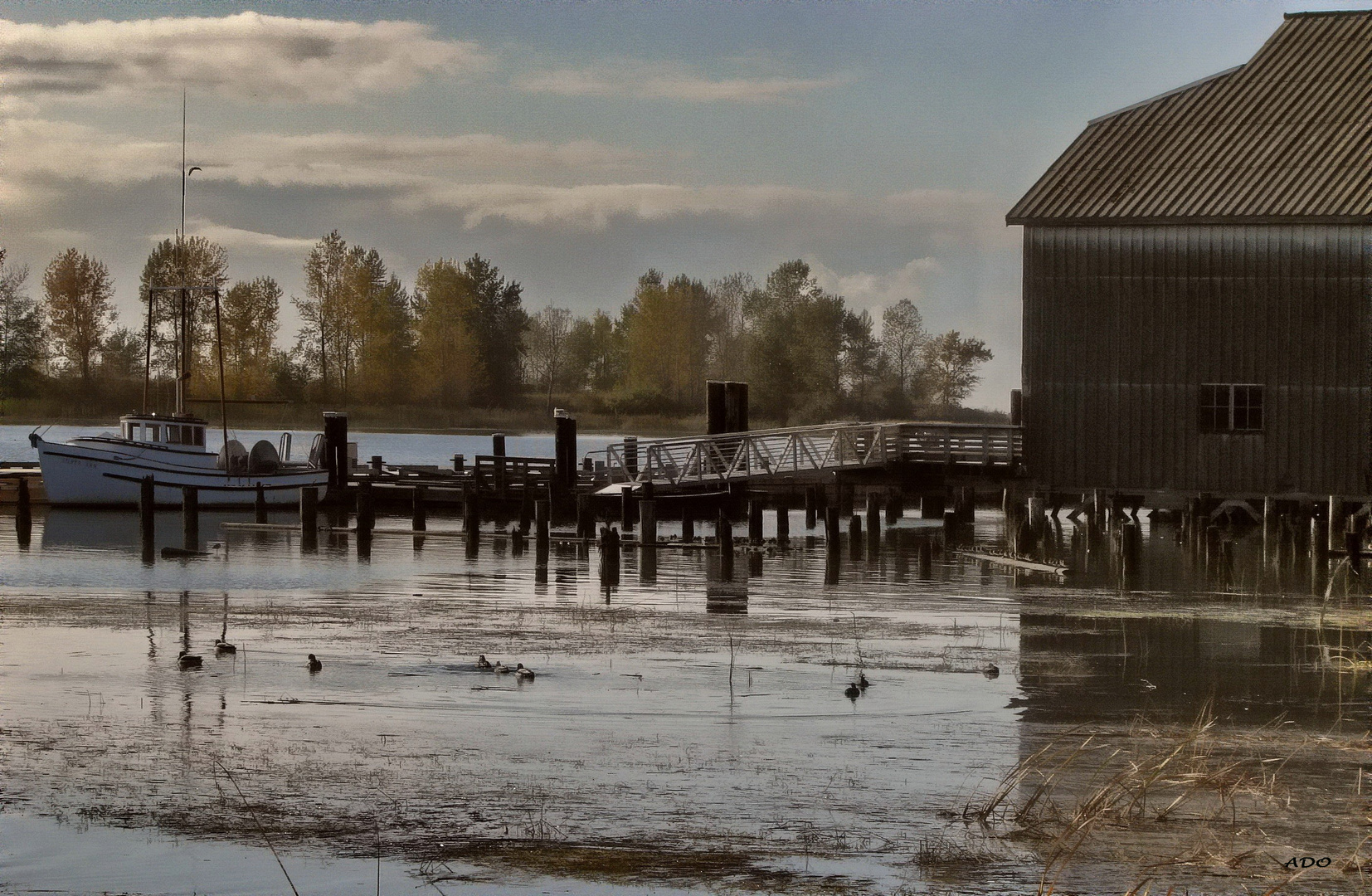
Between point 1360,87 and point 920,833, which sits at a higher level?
point 1360,87

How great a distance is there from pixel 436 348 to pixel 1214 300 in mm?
81497

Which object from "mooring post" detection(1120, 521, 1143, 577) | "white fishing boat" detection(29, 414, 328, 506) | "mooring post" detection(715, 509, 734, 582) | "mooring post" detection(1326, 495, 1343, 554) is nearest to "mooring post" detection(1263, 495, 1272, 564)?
"mooring post" detection(1326, 495, 1343, 554)

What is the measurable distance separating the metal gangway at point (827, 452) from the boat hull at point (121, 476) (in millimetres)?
12769

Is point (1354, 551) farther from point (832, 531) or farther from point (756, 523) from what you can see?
point (756, 523)

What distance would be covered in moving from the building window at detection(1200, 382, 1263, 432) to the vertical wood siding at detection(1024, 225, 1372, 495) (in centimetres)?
16

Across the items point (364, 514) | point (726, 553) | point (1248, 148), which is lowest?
point (726, 553)

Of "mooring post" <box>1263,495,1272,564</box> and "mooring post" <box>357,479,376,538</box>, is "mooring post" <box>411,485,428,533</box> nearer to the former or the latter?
"mooring post" <box>357,479,376,538</box>

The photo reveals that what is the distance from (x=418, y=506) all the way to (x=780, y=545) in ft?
30.2

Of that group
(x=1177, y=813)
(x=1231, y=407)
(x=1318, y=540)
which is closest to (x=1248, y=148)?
(x=1231, y=407)

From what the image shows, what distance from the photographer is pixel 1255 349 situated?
36625 mm

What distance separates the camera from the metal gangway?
40.1 metres

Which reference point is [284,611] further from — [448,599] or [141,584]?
[141,584]

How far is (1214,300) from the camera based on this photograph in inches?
1451

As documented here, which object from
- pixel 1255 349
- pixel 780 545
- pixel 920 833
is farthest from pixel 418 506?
pixel 920 833
